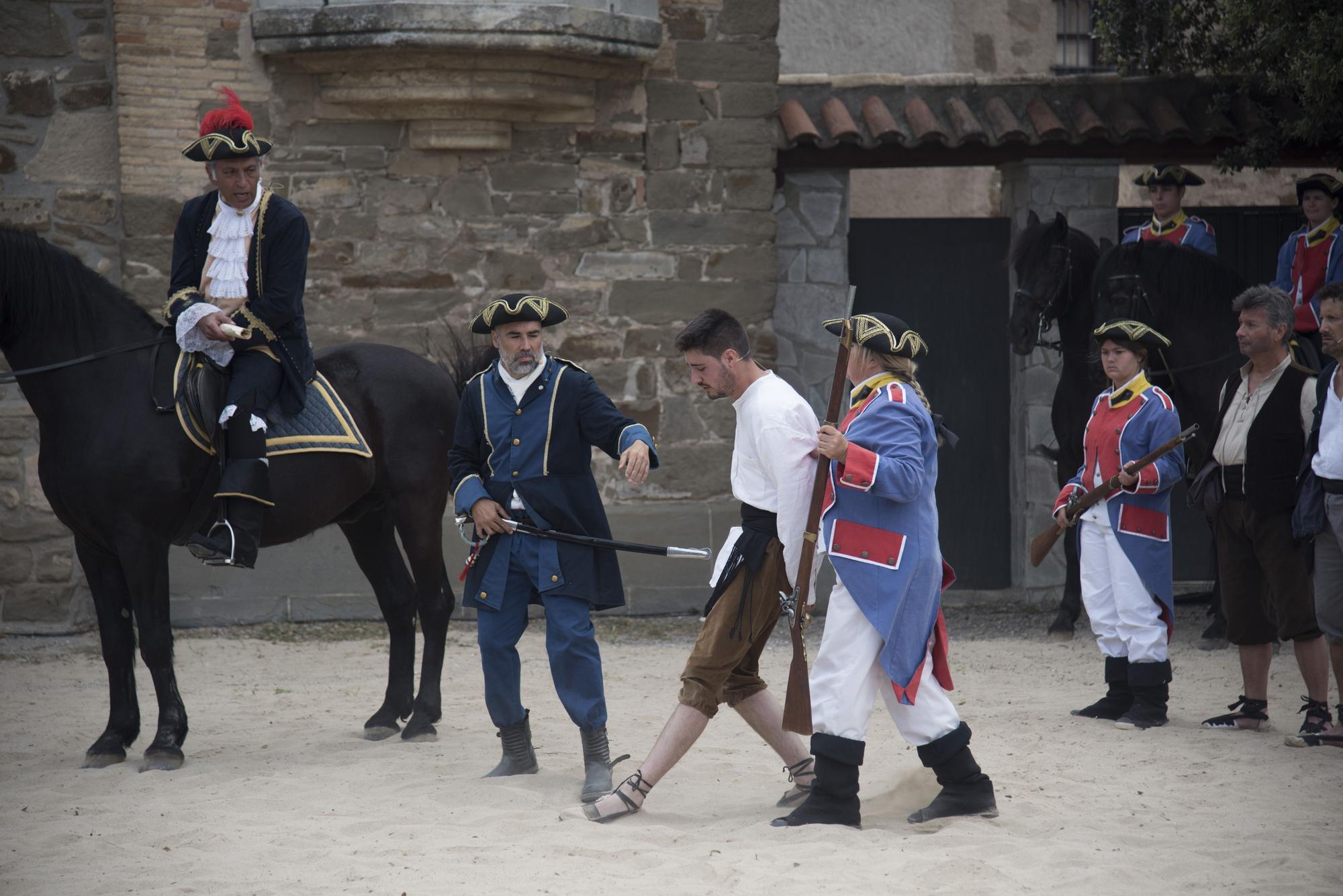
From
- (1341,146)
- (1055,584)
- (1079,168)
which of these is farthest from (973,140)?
(1055,584)

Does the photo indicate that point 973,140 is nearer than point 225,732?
No

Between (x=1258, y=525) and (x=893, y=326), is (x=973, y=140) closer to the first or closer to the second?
(x=1258, y=525)

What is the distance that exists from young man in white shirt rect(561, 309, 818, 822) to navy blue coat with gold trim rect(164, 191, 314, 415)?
1.97 meters

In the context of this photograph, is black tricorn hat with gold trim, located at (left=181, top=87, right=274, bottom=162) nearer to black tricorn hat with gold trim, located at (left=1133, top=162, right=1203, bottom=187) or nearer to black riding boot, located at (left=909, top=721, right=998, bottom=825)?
black riding boot, located at (left=909, top=721, right=998, bottom=825)

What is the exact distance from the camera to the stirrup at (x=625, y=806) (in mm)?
4816

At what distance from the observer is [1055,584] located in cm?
952

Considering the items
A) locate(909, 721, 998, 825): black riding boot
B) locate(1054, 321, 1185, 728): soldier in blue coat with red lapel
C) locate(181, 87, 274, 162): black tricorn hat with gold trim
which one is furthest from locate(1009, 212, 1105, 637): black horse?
locate(181, 87, 274, 162): black tricorn hat with gold trim

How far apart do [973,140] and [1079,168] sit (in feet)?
2.85

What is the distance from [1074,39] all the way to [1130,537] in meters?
9.05

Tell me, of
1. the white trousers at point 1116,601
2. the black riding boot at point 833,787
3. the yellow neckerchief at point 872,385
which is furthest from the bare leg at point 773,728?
the white trousers at point 1116,601

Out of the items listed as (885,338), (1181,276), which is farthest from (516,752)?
(1181,276)

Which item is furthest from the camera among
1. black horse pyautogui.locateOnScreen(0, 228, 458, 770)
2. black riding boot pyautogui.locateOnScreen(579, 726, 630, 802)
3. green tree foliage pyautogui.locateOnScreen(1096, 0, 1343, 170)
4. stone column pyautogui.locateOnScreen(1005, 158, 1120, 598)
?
stone column pyautogui.locateOnScreen(1005, 158, 1120, 598)

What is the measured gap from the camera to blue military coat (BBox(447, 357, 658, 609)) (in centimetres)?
514

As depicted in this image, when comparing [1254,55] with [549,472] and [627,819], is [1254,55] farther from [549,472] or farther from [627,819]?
[627,819]
